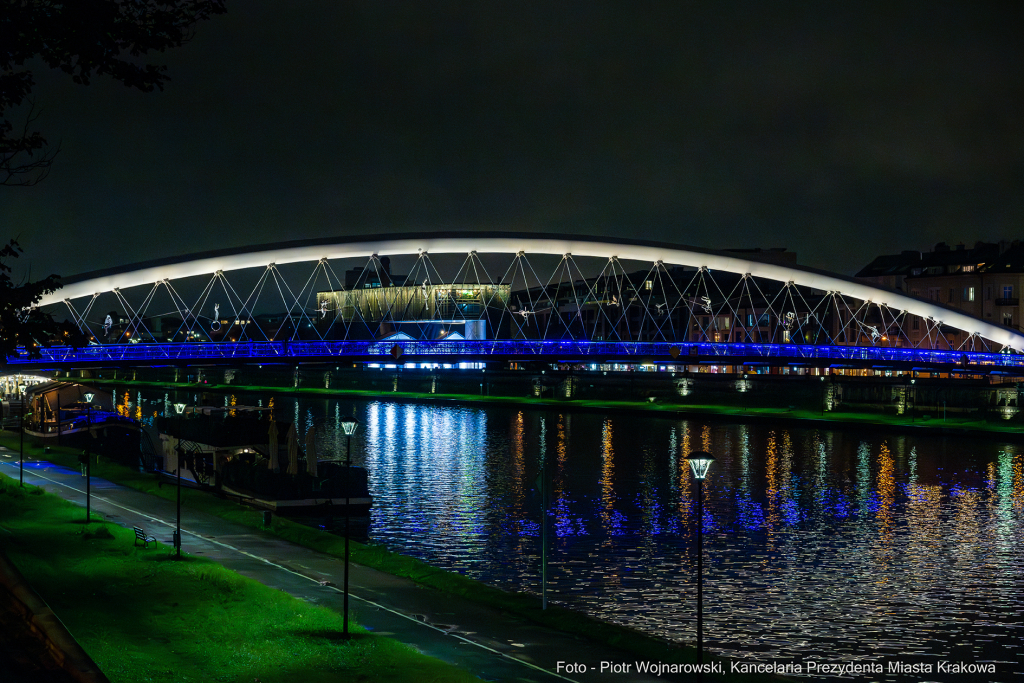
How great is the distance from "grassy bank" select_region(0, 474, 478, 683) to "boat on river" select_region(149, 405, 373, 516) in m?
6.07

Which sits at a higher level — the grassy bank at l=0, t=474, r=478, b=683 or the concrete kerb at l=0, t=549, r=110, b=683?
the concrete kerb at l=0, t=549, r=110, b=683

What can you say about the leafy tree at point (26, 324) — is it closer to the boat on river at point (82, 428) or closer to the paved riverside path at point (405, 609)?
the paved riverside path at point (405, 609)

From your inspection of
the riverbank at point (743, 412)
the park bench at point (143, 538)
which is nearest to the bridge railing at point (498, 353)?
the riverbank at point (743, 412)

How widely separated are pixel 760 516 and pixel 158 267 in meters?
45.8

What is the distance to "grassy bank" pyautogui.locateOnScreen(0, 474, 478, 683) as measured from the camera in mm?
13688

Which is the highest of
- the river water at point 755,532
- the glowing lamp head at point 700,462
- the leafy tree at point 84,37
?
the leafy tree at point 84,37

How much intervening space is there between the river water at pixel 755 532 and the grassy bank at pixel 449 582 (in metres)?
2.11

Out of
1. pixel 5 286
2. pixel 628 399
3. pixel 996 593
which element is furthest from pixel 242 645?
pixel 628 399

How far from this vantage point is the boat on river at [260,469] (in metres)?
31.7

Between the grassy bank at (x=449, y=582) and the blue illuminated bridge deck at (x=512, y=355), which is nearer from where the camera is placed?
the grassy bank at (x=449, y=582)


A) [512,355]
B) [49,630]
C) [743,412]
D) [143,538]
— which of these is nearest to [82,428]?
[512,355]

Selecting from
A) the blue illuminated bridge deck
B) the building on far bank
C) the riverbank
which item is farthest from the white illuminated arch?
the riverbank

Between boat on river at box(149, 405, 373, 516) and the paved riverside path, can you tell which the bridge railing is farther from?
the paved riverside path

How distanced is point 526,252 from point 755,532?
47393mm
